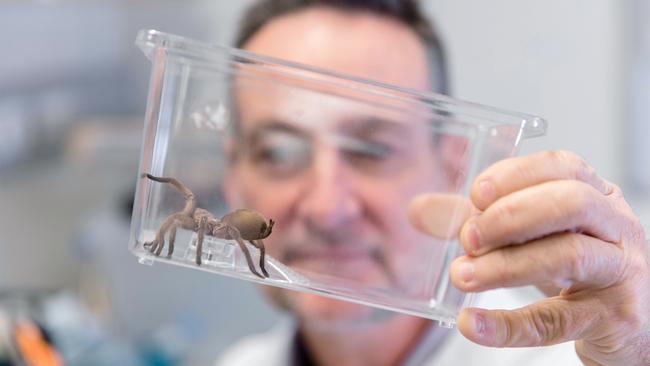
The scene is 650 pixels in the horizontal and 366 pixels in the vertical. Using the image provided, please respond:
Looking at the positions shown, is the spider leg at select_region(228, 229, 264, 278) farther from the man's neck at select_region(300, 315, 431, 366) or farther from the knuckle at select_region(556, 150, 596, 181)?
the man's neck at select_region(300, 315, 431, 366)

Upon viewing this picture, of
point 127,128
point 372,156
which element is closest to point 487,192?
point 372,156

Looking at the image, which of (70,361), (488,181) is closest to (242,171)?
(488,181)

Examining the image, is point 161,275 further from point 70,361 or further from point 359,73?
point 359,73

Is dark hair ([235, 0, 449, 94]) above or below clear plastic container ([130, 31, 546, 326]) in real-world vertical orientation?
above

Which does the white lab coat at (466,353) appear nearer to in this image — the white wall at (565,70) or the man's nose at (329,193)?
the man's nose at (329,193)

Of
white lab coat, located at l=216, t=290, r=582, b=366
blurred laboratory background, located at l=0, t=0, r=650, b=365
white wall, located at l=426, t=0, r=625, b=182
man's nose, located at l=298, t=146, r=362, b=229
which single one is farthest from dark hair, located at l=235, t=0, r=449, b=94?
white wall, located at l=426, t=0, r=625, b=182

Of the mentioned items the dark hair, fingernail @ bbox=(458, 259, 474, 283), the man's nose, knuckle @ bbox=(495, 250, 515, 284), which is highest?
the dark hair

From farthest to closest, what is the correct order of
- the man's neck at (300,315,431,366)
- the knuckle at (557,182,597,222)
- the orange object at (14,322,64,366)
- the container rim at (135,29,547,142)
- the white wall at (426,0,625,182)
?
1. the white wall at (426,0,625,182)
2. the orange object at (14,322,64,366)
3. the man's neck at (300,315,431,366)
4. the container rim at (135,29,547,142)
5. the knuckle at (557,182,597,222)
